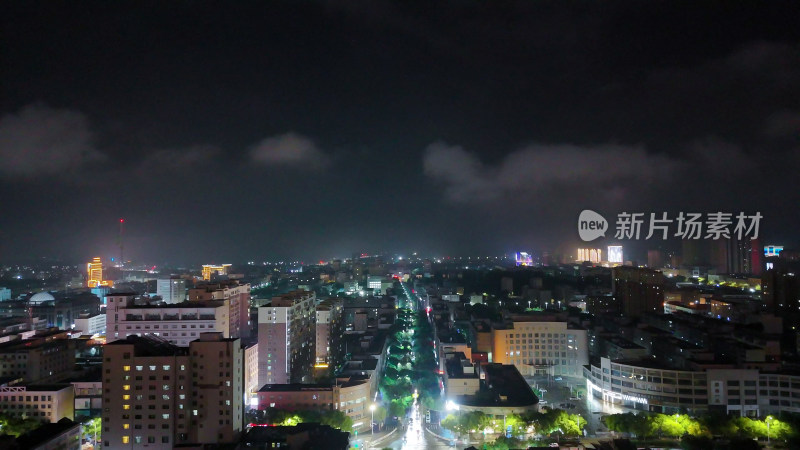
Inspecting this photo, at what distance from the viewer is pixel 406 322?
1995 centimetres

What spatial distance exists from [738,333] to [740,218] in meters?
4.96

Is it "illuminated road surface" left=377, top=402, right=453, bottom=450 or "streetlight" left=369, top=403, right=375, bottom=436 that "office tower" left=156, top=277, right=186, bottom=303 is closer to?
"streetlight" left=369, top=403, right=375, bottom=436

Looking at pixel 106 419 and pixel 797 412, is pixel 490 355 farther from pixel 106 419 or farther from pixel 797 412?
pixel 106 419

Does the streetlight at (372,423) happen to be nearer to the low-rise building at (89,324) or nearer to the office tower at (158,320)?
the office tower at (158,320)

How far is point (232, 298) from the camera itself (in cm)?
1448

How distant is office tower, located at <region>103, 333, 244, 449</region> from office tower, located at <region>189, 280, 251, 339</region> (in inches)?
251

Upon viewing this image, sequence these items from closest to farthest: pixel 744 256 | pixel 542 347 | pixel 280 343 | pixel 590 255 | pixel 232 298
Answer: pixel 280 343 → pixel 542 347 → pixel 232 298 → pixel 744 256 → pixel 590 255

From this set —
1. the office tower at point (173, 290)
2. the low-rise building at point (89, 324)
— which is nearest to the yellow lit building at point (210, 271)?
the office tower at point (173, 290)

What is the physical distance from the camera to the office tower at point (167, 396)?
6695 mm

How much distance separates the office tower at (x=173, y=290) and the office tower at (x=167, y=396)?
18556mm

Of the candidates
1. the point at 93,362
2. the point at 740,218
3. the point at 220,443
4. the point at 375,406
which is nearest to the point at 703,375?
the point at 740,218

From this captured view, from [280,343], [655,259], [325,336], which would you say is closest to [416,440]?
[280,343]
